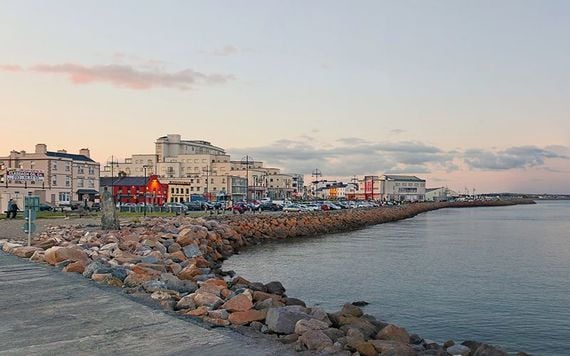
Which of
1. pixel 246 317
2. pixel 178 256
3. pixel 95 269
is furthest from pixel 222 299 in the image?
pixel 178 256

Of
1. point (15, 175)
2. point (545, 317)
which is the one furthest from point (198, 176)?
point (545, 317)

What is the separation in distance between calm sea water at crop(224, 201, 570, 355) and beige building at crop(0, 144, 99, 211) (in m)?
45.1

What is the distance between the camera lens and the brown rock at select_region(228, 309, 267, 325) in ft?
29.7

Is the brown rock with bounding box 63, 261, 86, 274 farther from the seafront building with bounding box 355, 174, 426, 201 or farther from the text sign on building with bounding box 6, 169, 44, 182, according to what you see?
the seafront building with bounding box 355, 174, 426, 201

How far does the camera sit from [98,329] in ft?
26.2

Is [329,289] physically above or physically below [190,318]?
below

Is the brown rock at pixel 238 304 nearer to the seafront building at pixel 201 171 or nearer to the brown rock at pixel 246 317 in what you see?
the brown rock at pixel 246 317

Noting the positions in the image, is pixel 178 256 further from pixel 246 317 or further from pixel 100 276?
pixel 246 317

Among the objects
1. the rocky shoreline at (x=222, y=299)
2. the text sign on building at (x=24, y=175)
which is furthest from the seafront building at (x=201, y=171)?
the rocky shoreline at (x=222, y=299)

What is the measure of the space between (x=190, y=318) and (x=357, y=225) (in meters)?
54.9

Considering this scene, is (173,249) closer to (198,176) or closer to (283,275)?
(283,275)

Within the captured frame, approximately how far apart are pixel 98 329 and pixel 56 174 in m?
75.4

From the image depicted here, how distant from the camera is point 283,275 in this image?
76.3 feet

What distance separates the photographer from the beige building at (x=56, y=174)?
7038 cm
